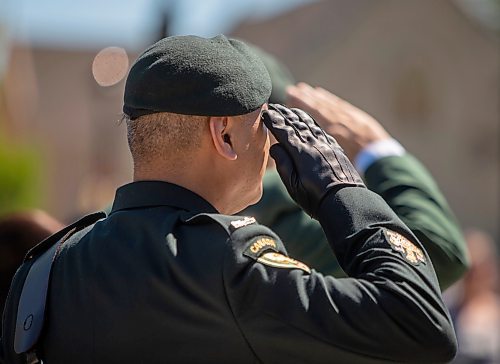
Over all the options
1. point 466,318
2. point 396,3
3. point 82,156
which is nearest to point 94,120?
point 82,156

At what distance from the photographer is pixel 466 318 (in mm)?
8070

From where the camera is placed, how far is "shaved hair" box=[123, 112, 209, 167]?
7.69ft

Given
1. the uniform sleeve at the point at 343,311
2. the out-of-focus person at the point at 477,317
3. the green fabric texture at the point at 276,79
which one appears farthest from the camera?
the out-of-focus person at the point at 477,317

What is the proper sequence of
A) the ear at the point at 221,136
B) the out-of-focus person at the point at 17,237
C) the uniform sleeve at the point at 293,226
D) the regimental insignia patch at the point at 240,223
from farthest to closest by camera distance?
the out-of-focus person at the point at 17,237
the uniform sleeve at the point at 293,226
the ear at the point at 221,136
the regimental insignia patch at the point at 240,223

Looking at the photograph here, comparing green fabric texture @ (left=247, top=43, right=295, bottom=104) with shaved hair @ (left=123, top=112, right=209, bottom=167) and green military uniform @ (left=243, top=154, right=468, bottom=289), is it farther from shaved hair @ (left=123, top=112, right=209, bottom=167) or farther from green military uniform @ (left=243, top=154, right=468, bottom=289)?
shaved hair @ (left=123, top=112, right=209, bottom=167)

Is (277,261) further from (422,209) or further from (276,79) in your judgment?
(276,79)

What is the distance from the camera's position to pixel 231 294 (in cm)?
215

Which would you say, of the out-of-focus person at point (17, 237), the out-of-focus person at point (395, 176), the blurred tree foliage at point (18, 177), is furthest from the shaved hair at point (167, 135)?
the blurred tree foliage at point (18, 177)

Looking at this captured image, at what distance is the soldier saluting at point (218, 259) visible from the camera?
2135 millimetres

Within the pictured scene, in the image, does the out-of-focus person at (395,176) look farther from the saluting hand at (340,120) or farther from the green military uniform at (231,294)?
the green military uniform at (231,294)

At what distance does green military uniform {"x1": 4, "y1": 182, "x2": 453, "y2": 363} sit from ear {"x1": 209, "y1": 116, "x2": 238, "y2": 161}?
0.43 ft

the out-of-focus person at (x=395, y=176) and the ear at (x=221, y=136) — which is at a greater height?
the ear at (x=221, y=136)

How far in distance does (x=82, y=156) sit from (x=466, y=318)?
32.8 metres

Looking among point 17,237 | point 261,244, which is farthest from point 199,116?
point 17,237
